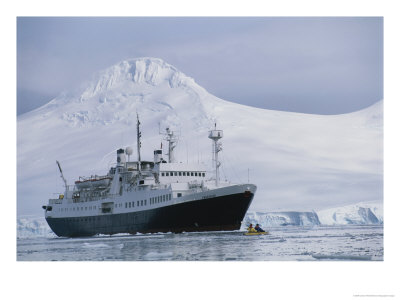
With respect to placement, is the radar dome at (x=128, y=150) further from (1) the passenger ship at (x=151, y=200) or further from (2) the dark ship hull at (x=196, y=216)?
(2) the dark ship hull at (x=196, y=216)

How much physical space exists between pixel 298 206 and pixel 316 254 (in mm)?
24440

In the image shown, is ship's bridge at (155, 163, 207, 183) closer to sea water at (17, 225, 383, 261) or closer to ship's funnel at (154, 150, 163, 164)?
ship's funnel at (154, 150, 163, 164)

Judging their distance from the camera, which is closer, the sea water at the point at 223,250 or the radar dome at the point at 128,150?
the sea water at the point at 223,250

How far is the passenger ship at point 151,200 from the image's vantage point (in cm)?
3647

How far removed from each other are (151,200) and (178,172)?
2.63 metres

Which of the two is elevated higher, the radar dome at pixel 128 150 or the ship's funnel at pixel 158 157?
the radar dome at pixel 128 150

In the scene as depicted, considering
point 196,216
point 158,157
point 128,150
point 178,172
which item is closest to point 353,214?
point 178,172

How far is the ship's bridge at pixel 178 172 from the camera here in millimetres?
40562

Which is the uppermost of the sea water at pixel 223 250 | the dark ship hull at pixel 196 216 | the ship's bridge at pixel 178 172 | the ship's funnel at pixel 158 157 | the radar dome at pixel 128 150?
the radar dome at pixel 128 150

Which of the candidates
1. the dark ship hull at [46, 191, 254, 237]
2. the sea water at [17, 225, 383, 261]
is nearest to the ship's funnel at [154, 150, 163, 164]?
the dark ship hull at [46, 191, 254, 237]

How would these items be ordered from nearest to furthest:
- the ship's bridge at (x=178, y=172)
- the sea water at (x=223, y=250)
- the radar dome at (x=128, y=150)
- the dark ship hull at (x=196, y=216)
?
the sea water at (x=223, y=250)
the dark ship hull at (x=196, y=216)
the ship's bridge at (x=178, y=172)
the radar dome at (x=128, y=150)

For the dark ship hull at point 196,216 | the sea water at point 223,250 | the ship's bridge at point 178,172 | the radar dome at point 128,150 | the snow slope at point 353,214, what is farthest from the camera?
the snow slope at point 353,214

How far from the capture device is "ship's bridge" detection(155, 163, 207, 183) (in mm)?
40562

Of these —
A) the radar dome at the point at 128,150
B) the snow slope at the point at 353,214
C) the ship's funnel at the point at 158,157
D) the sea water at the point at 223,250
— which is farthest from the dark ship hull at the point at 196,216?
the snow slope at the point at 353,214
